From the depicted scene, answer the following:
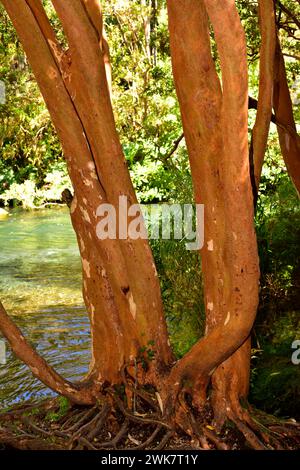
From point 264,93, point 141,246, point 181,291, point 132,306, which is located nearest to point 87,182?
point 141,246

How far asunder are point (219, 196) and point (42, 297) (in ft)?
23.8

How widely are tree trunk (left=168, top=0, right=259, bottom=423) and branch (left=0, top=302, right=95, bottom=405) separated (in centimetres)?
66

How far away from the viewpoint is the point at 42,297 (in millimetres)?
11430

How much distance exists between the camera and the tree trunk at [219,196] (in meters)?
4.08

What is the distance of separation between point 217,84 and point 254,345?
272 cm

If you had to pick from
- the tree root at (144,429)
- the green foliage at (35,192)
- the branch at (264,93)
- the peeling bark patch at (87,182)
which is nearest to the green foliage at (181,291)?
the tree root at (144,429)

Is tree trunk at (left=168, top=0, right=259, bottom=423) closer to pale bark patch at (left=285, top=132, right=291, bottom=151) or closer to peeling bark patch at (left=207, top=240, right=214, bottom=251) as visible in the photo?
peeling bark patch at (left=207, top=240, right=214, bottom=251)

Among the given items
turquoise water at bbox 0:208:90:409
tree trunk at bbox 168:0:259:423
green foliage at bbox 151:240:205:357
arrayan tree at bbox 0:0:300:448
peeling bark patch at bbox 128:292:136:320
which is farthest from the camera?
turquoise water at bbox 0:208:90:409

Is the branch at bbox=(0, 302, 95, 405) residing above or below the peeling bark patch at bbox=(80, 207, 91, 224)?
below

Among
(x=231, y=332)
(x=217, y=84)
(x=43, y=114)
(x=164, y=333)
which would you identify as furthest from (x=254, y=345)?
(x=43, y=114)

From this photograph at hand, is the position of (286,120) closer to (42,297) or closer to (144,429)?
(144,429)

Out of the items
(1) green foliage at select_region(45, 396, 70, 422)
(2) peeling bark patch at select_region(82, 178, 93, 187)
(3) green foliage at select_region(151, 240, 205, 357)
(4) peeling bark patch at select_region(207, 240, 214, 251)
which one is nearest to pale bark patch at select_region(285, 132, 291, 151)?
(3) green foliage at select_region(151, 240, 205, 357)

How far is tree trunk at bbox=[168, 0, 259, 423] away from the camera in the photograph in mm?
4078
